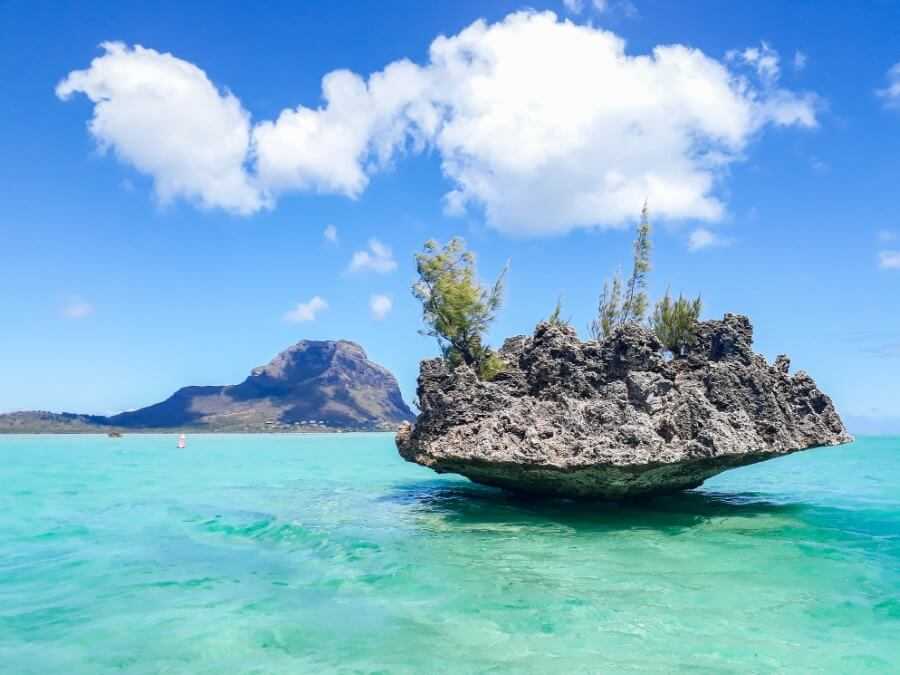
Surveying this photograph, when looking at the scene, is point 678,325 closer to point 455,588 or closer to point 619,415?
point 619,415

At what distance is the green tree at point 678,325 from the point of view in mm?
19406

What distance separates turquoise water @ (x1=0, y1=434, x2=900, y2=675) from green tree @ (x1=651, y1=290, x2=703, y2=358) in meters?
4.77

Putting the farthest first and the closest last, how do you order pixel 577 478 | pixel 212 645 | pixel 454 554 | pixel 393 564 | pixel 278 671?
pixel 577 478 < pixel 454 554 < pixel 393 564 < pixel 212 645 < pixel 278 671

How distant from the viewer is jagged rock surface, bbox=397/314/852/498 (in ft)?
50.9

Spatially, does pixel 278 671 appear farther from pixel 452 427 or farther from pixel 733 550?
pixel 452 427

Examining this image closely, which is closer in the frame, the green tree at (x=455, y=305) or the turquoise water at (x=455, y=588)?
the turquoise water at (x=455, y=588)

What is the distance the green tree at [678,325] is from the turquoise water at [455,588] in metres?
4.77

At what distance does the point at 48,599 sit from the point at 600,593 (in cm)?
877

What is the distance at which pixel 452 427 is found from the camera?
17.5m

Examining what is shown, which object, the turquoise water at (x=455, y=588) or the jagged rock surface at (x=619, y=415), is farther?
the jagged rock surface at (x=619, y=415)

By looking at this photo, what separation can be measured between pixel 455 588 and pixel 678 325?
12.4 m

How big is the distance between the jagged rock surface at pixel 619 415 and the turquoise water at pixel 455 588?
1.32 meters

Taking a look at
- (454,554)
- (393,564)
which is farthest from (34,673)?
(454,554)

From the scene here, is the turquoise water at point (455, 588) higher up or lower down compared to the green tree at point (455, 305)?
lower down
